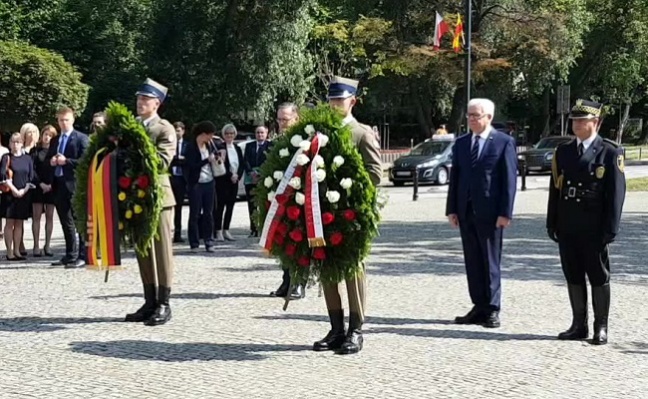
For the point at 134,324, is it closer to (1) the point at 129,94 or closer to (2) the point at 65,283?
(2) the point at 65,283

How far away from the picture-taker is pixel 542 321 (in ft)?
29.3

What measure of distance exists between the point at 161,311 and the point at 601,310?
3.80 metres

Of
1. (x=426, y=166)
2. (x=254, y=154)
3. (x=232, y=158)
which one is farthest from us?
(x=426, y=166)

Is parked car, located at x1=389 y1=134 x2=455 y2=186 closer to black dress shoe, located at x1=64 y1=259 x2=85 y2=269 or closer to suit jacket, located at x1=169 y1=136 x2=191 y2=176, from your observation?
suit jacket, located at x1=169 y1=136 x2=191 y2=176

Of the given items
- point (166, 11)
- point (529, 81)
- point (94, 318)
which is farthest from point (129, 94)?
point (94, 318)

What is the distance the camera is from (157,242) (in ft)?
29.1

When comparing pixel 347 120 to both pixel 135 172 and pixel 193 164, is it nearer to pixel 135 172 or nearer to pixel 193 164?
pixel 135 172

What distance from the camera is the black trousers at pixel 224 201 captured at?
15.8m

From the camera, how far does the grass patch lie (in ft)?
95.9

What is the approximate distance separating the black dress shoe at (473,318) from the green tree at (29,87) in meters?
24.5

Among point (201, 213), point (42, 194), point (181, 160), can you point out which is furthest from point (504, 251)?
point (42, 194)

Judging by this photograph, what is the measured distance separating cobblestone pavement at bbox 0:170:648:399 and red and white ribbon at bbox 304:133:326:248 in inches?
35.6

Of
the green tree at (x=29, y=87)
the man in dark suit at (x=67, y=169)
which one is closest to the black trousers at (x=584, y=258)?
the man in dark suit at (x=67, y=169)

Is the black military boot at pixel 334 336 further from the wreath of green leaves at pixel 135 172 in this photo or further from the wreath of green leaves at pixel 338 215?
the wreath of green leaves at pixel 135 172
